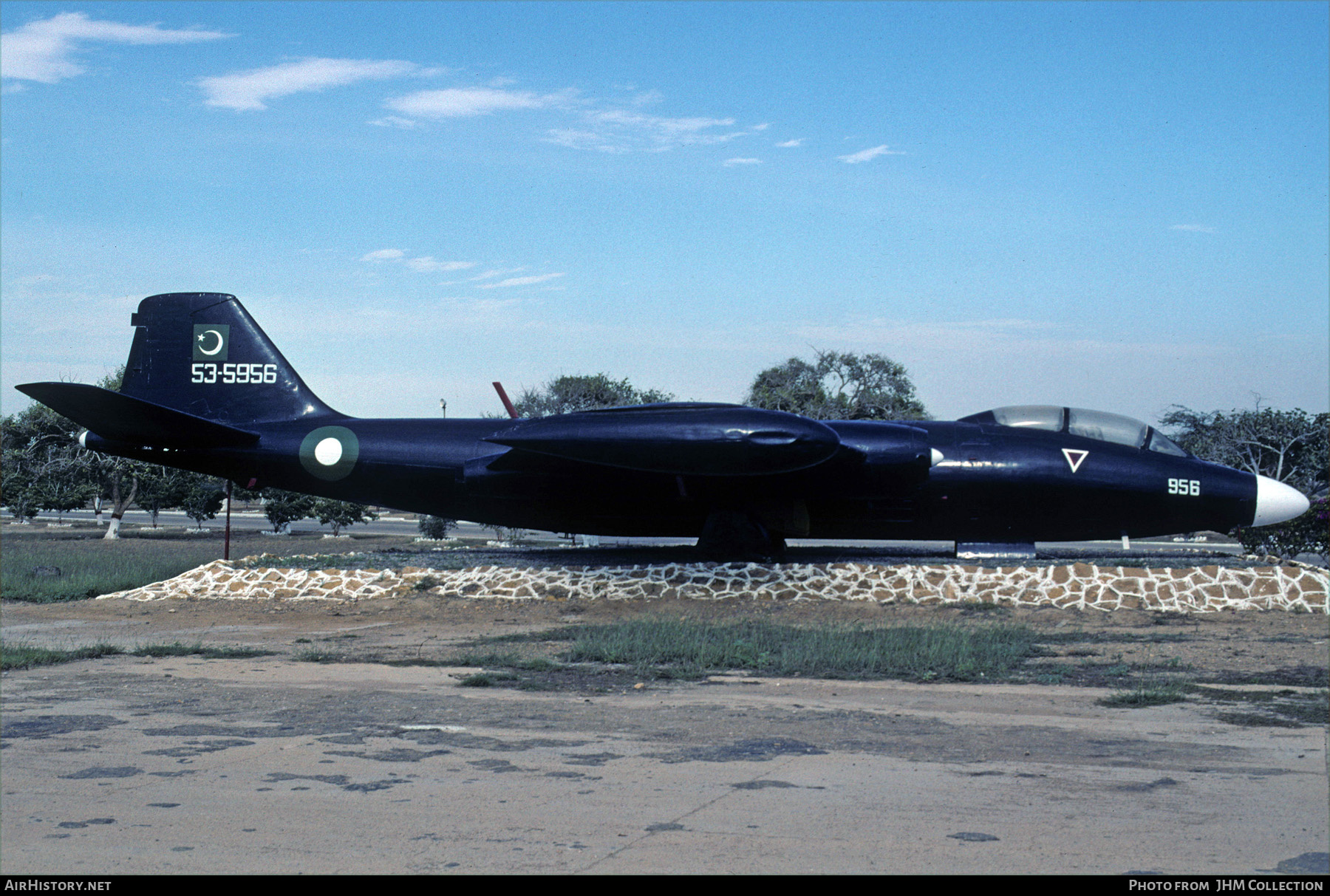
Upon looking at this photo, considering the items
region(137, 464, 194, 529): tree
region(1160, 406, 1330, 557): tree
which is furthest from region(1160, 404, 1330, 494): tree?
region(137, 464, 194, 529): tree

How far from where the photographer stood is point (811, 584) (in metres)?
14.9

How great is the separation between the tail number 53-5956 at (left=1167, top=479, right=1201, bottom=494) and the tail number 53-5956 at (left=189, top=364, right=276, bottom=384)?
45.7 ft

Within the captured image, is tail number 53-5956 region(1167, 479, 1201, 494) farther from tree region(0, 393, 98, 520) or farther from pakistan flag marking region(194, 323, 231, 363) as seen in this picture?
tree region(0, 393, 98, 520)

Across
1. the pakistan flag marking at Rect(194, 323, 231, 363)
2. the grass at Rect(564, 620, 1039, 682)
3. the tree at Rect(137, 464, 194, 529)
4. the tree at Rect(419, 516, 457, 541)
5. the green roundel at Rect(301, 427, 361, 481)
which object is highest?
the pakistan flag marking at Rect(194, 323, 231, 363)

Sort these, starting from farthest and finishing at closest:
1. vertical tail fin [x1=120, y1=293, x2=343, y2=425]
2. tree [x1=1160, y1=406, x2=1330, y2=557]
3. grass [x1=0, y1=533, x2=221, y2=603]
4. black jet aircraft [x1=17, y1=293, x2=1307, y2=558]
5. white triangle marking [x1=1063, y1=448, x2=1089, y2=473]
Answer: tree [x1=1160, y1=406, x2=1330, y2=557] → vertical tail fin [x1=120, y1=293, x2=343, y2=425] → grass [x1=0, y1=533, x2=221, y2=603] → white triangle marking [x1=1063, y1=448, x2=1089, y2=473] → black jet aircraft [x1=17, y1=293, x2=1307, y2=558]

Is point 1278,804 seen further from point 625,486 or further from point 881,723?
point 625,486

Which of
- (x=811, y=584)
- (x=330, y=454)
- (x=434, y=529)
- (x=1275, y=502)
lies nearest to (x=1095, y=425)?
(x=1275, y=502)

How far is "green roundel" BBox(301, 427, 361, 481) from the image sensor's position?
16328 mm

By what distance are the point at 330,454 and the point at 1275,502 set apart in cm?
1395

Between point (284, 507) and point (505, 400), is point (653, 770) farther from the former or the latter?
point (284, 507)

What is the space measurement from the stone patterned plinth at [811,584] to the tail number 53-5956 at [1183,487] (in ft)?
3.81

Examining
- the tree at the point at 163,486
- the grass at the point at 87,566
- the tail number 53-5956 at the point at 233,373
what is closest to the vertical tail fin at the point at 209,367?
the tail number 53-5956 at the point at 233,373

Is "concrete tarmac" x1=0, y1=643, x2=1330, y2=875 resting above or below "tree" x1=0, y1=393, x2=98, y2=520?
below

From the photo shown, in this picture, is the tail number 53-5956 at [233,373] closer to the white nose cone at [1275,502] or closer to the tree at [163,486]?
the white nose cone at [1275,502]
